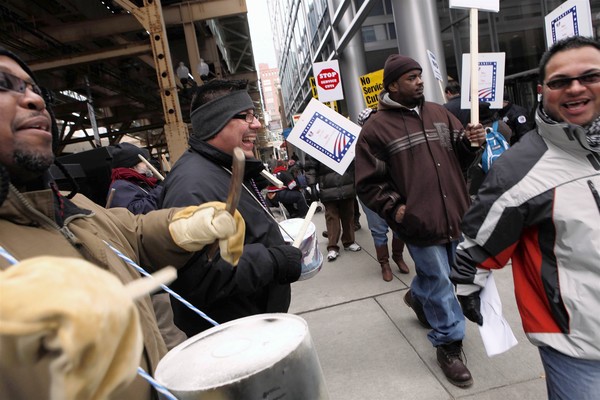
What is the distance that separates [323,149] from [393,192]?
1626 millimetres

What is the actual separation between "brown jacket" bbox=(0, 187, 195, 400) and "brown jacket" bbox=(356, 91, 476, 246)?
5.90 ft

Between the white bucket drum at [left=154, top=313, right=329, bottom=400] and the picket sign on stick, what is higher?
the picket sign on stick

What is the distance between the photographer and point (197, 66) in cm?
1005

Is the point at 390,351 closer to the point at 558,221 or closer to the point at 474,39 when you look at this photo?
the point at 558,221

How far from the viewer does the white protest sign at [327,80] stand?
340 inches

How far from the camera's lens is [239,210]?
190cm

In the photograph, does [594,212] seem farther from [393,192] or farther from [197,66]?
[197,66]

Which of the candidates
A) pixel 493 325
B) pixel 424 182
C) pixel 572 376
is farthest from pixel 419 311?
pixel 572 376

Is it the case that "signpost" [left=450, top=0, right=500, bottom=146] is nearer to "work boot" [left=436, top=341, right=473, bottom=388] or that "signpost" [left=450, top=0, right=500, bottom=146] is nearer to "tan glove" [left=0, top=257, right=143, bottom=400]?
"work boot" [left=436, top=341, right=473, bottom=388]

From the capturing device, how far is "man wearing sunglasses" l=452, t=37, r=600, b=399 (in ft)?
5.10

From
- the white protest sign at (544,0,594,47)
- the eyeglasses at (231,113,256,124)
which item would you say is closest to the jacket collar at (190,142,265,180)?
the eyeglasses at (231,113,256,124)

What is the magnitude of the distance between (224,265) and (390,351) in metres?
2.22

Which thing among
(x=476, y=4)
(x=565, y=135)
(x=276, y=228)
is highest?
(x=476, y=4)

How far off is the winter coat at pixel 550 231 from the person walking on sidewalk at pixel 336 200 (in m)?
4.07
